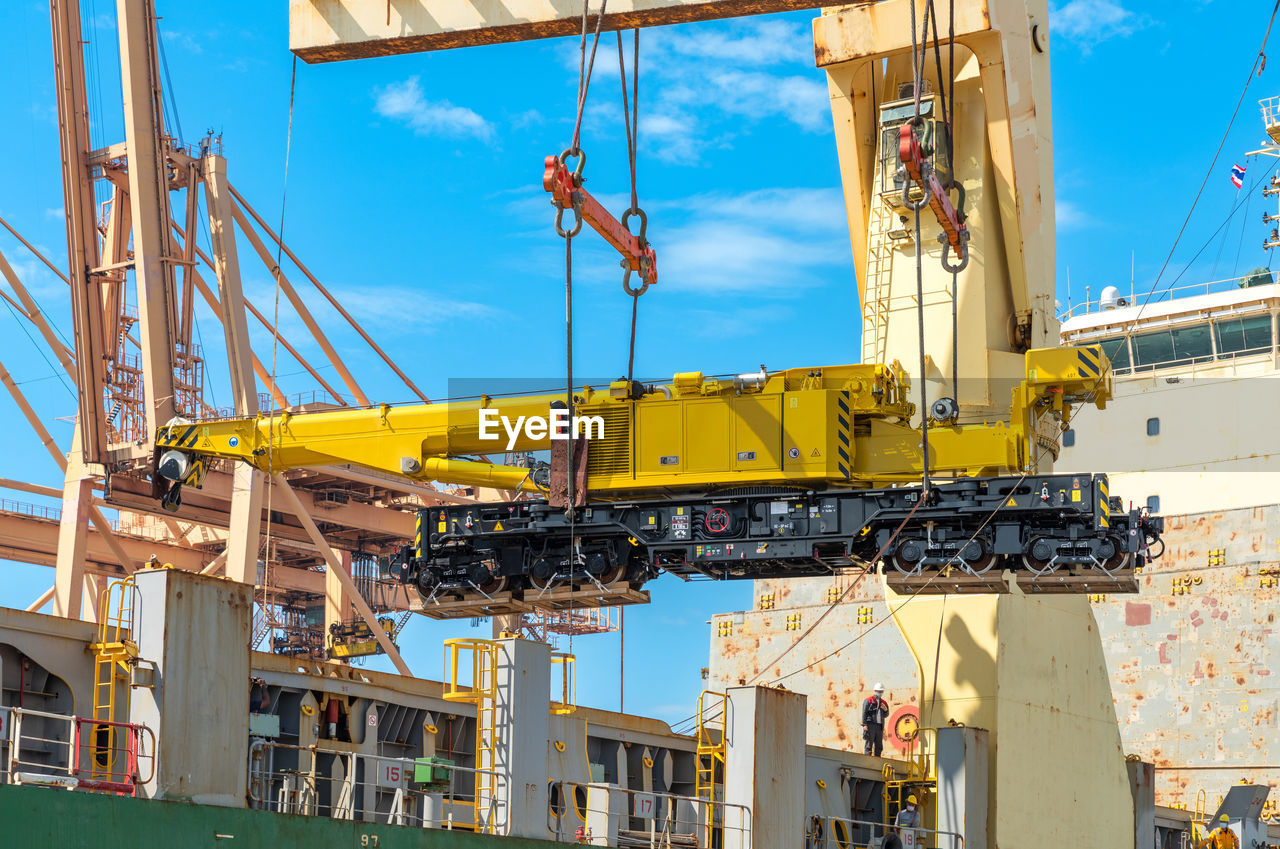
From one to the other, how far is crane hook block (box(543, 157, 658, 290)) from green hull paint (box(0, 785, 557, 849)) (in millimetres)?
6966

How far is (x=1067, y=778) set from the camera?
25.2 meters

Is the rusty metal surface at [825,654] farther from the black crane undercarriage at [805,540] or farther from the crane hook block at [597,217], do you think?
the crane hook block at [597,217]

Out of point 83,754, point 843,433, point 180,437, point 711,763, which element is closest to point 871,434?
point 843,433

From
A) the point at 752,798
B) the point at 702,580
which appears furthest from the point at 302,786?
the point at 702,580

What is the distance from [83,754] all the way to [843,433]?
35.6 feet

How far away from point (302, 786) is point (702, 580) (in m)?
7.10

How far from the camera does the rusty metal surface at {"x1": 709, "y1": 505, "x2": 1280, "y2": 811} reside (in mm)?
28594

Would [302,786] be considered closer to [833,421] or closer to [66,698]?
[66,698]

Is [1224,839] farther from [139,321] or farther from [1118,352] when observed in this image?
[139,321]

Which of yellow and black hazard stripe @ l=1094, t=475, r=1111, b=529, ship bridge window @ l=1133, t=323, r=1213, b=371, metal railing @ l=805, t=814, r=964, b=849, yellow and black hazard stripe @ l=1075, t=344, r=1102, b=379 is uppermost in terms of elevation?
ship bridge window @ l=1133, t=323, r=1213, b=371

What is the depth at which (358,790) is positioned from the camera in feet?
61.4

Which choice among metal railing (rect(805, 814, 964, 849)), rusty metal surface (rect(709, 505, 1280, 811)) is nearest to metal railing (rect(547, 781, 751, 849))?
metal railing (rect(805, 814, 964, 849))

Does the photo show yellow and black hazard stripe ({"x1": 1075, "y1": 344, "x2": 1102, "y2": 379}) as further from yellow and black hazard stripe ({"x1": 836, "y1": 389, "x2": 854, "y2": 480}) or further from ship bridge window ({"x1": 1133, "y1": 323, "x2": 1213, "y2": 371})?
ship bridge window ({"x1": 1133, "y1": 323, "x2": 1213, "y2": 371})

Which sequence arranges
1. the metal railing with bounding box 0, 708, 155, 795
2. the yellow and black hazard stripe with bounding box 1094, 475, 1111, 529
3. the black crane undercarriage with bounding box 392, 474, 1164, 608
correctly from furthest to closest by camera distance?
the black crane undercarriage with bounding box 392, 474, 1164, 608 → the yellow and black hazard stripe with bounding box 1094, 475, 1111, 529 → the metal railing with bounding box 0, 708, 155, 795
